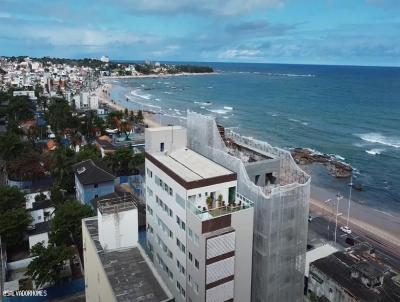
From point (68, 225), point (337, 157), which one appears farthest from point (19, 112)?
point (337, 157)

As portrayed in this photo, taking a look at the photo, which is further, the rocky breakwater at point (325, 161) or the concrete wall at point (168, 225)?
the rocky breakwater at point (325, 161)

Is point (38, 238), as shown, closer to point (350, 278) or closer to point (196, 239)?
point (196, 239)

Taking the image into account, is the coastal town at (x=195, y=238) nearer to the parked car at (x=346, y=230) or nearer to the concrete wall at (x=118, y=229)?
the concrete wall at (x=118, y=229)

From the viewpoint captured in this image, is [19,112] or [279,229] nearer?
[279,229]

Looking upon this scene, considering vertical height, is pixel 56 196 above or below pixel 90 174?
below

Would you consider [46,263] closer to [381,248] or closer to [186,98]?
[381,248]

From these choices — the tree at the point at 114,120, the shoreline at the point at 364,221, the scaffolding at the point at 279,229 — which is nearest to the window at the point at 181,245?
the scaffolding at the point at 279,229

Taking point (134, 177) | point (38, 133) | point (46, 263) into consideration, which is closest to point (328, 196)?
point (134, 177)

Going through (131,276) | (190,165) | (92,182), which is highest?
(190,165)
